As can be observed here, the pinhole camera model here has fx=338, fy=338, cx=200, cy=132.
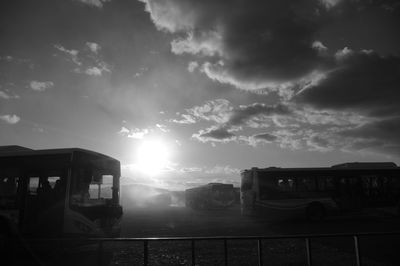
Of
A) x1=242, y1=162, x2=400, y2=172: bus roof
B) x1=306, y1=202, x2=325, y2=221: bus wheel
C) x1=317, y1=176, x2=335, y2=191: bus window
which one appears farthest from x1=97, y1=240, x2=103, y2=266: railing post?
A: x1=317, y1=176, x2=335, y2=191: bus window

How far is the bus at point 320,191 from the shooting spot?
18.9 m

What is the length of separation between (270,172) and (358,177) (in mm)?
5212

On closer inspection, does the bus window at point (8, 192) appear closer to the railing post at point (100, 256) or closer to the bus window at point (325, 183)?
the railing post at point (100, 256)

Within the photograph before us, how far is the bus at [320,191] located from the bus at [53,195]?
10.6m

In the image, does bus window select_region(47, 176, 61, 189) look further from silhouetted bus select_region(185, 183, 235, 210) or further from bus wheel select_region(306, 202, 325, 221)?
silhouetted bus select_region(185, 183, 235, 210)

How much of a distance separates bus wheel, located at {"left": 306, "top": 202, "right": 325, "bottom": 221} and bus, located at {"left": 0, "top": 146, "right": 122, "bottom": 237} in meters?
11.8

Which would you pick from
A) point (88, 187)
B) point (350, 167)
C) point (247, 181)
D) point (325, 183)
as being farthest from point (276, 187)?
point (88, 187)

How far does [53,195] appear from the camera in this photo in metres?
9.88

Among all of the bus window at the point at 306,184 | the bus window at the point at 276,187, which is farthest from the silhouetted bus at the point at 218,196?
the bus window at the point at 306,184

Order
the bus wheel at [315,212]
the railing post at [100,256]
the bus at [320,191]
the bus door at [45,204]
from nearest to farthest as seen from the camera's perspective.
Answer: the railing post at [100,256] → the bus door at [45,204] → the bus wheel at [315,212] → the bus at [320,191]

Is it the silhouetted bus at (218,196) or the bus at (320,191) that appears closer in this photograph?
the bus at (320,191)

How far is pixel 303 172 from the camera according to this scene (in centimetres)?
1950

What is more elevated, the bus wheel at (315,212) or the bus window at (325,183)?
the bus window at (325,183)

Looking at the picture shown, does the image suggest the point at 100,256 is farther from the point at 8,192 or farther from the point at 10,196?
the point at 8,192
